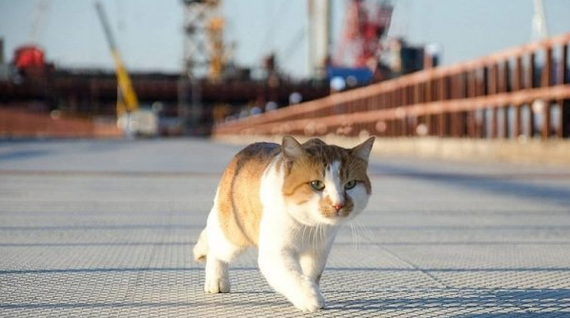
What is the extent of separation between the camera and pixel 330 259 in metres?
4.72

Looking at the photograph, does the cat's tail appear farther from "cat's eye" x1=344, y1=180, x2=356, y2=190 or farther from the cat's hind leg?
"cat's eye" x1=344, y1=180, x2=356, y2=190

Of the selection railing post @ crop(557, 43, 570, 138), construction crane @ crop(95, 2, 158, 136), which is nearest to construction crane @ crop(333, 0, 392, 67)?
construction crane @ crop(95, 2, 158, 136)

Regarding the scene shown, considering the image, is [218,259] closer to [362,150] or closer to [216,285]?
[216,285]

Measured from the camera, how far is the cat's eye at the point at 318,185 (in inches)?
120

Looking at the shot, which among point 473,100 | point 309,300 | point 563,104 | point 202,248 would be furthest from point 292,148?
point 473,100

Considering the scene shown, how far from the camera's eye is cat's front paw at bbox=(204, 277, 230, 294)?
367 centimetres

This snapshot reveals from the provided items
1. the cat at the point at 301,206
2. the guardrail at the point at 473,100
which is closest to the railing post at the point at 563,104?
the guardrail at the point at 473,100

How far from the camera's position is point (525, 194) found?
8852 millimetres

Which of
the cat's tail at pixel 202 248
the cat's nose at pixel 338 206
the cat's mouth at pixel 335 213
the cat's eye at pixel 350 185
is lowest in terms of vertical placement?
the cat's tail at pixel 202 248

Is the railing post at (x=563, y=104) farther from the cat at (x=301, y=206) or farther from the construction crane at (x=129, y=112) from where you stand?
the construction crane at (x=129, y=112)

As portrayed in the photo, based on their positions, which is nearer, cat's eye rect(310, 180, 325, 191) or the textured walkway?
cat's eye rect(310, 180, 325, 191)

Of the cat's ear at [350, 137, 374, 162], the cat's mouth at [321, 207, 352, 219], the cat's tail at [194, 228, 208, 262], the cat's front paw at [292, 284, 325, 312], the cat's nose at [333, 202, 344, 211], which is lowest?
the cat's front paw at [292, 284, 325, 312]

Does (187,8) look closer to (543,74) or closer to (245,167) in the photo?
(543,74)

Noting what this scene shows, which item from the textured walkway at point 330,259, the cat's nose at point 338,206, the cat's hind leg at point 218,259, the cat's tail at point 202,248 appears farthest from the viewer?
the cat's tail at point 202,248
